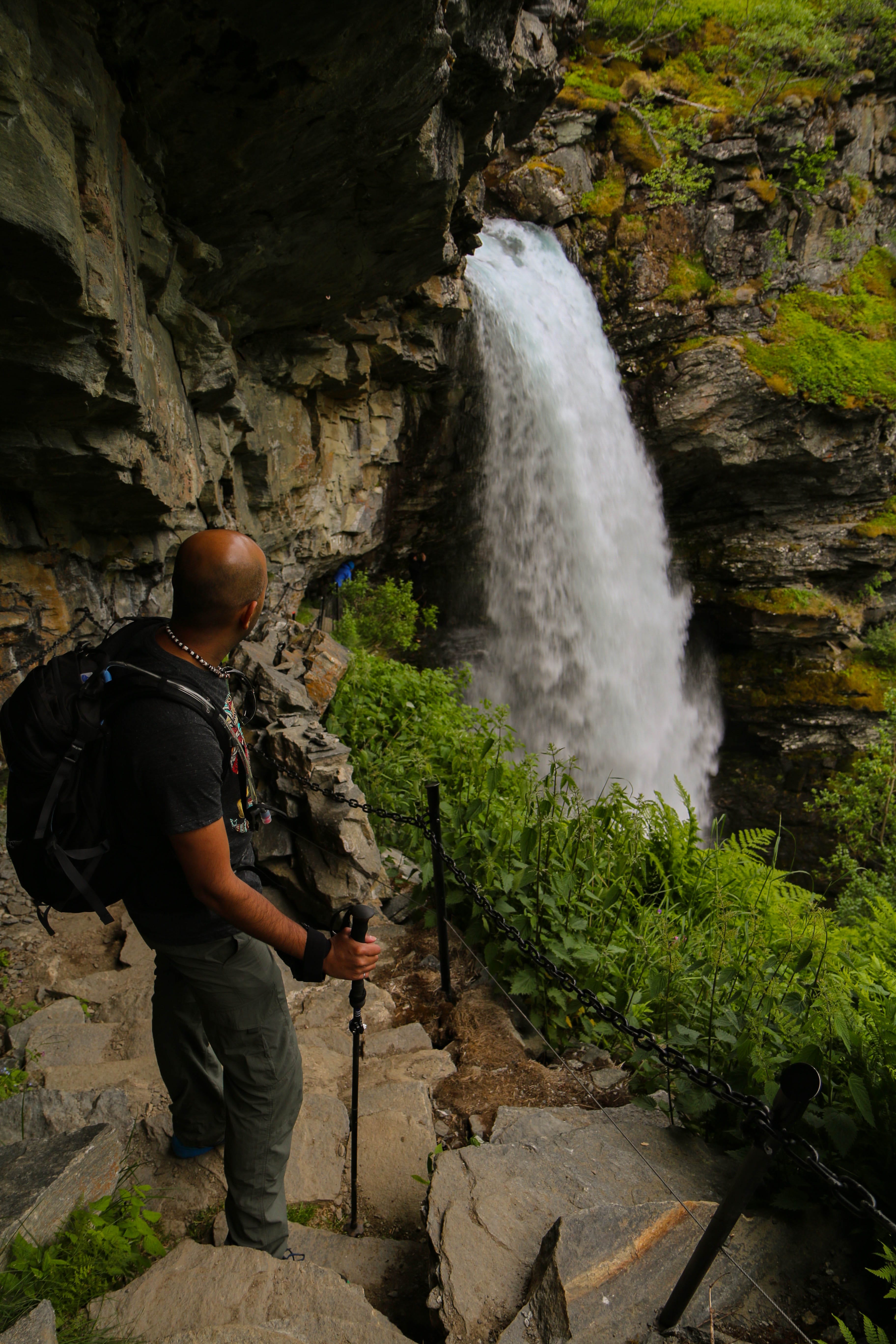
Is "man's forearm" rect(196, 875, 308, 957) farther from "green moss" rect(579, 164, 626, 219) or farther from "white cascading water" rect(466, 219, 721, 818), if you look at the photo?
"green moss" rect(579, 164, 626, 219)

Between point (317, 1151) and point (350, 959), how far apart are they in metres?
1.39

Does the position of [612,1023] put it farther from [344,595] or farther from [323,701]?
[344,595]

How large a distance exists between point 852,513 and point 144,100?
14.2 meters

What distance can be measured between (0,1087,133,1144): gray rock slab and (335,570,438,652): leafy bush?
8781 millimetres

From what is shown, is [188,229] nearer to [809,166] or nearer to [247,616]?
[247,616]

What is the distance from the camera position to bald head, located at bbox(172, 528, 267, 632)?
196cm

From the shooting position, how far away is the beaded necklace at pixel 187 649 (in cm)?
202

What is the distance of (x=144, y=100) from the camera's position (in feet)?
12.3

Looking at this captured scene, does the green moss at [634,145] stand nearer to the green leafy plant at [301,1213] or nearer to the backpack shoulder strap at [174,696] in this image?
the backpack shoulder strap at [174,696]

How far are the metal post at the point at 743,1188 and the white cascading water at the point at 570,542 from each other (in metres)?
10.3

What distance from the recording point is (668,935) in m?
3.97

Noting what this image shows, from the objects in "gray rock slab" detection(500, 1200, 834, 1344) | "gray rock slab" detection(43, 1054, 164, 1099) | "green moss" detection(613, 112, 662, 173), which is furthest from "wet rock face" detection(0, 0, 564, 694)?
"green moss" detection(613, 112, 662, 173)

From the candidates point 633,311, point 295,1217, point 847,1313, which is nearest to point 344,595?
point 633,311

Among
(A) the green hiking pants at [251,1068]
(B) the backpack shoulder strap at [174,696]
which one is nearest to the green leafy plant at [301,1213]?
(A) the green hiking pants at [251,1068]
